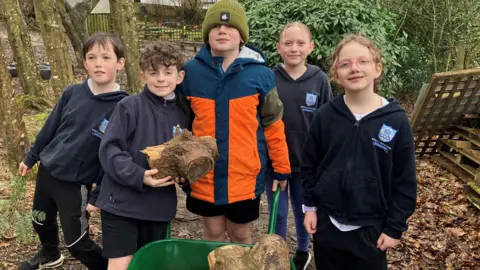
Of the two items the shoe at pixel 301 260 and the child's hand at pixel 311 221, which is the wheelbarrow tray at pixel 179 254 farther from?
the shoe at pixel 301 260

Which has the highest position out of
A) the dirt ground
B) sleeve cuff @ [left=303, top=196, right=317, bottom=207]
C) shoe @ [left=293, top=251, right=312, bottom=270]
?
sleeve cuff @ [left=303, top=196, right=317, bottom=207]

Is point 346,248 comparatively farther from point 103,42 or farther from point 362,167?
point 103,42

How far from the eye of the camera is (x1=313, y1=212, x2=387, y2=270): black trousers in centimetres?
217

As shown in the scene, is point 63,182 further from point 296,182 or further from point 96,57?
point 296,182

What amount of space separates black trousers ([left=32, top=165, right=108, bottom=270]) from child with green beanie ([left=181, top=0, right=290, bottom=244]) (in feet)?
2.27

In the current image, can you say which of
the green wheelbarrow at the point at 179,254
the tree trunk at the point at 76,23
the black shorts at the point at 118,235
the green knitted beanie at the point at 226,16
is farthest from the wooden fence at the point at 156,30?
the green wheelbarrow at the point at 179,254

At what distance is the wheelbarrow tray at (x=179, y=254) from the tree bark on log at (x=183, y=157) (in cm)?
33

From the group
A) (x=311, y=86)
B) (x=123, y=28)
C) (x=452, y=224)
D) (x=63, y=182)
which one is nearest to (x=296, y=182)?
(x=311, y=86)

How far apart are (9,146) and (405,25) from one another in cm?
829

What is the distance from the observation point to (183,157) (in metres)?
2.07

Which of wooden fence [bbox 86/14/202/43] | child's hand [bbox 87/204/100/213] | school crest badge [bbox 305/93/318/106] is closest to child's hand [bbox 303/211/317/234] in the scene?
school crest badge [bbox 305/93/318/106]

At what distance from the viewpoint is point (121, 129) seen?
2234 millimetres

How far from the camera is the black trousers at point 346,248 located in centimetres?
217

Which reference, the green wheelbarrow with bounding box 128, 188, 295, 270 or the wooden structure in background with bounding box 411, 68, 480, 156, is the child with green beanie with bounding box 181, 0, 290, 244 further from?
the wooden structure in background with bounding box 411, 68, 480, 156
